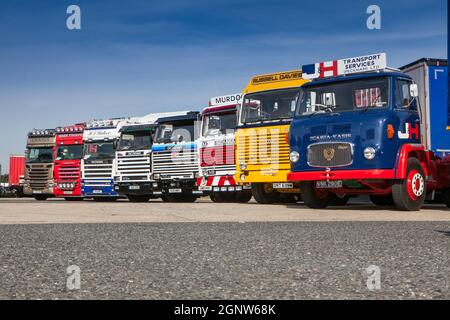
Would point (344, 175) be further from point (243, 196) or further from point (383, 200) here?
point (243, 196)

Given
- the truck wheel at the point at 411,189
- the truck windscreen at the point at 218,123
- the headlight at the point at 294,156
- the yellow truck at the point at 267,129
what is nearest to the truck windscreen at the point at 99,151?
the truck windscreen at the point at 218,123

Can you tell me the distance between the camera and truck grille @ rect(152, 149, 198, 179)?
1911cm

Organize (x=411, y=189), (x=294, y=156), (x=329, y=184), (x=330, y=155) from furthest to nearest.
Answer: (x=294, y=156), (x=329, y=184), (x=330, y=155), (x=411, y=189)

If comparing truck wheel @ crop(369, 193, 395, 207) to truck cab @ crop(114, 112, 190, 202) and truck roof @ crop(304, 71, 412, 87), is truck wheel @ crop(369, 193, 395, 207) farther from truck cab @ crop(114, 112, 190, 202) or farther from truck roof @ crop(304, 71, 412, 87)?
truck cab @ crop(114, 112, 190, 202)

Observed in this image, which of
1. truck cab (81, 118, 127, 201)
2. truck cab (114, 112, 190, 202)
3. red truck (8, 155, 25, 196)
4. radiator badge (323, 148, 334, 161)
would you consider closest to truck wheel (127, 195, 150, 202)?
truck cab (81, 118, 127, 201)

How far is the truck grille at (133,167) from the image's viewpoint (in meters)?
20.5

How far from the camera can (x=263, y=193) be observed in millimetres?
16906

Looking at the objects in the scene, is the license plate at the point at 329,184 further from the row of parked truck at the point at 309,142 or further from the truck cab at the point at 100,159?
the truck cab at the point at 100,159

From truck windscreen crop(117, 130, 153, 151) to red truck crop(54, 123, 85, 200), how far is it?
3.19 metres

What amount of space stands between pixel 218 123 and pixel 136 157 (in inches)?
158

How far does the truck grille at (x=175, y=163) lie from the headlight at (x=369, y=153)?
23.7ft

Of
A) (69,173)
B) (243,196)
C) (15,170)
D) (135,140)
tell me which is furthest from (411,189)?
(15,170)

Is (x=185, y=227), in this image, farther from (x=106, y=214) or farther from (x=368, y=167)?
(x=368, y=167)

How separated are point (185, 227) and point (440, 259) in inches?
182
